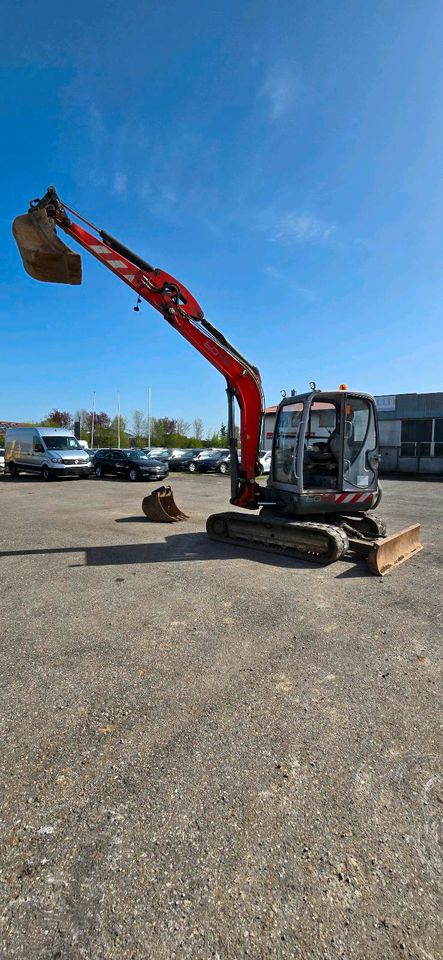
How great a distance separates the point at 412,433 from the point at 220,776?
28.6 m

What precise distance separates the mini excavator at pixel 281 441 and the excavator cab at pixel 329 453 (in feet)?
0.05

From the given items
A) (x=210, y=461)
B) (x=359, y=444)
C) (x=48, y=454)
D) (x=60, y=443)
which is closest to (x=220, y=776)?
(x=359, y=444)

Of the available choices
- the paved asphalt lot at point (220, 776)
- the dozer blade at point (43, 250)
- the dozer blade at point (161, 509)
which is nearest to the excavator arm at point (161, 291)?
the dozer blade at point (43, 250)

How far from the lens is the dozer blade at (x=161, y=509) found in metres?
9.99

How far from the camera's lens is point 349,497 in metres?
6.85

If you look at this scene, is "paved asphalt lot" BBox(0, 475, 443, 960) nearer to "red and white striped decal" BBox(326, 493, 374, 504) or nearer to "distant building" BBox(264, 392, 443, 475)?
"red and white striped decal" BBox(326, 493, 374, 504)

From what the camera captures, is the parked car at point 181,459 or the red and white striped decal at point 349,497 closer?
the red and white striped decal at point 349,497

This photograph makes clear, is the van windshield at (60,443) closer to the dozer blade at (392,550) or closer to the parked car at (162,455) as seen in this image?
the parked car at (162,455)

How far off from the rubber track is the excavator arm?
22.3 inches

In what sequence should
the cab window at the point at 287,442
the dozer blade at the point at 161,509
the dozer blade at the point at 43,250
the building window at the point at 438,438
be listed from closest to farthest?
the dozer blade at the point at 43,250 < the cab window at the point at 287,442 < the dozer blade at the point at 161,509 < the building window at the point at 438,438

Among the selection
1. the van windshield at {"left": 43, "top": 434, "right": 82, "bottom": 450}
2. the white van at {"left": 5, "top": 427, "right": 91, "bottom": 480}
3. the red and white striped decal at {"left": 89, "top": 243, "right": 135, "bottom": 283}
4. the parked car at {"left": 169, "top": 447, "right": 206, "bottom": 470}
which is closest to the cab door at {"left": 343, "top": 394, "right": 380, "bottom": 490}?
the red and white striped decal at {"left": 89, "top": 243, "right": 135, "bottom": 283}

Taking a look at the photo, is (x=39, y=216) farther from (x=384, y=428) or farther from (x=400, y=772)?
(x=384, y=428)

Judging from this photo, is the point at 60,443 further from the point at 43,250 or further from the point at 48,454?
the point at 43,250

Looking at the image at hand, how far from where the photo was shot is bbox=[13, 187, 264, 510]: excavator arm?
22.0ft
